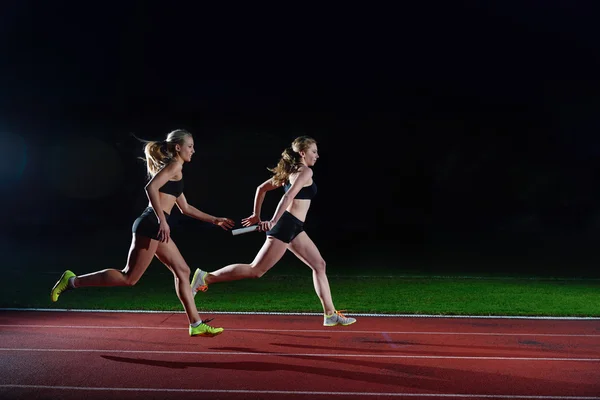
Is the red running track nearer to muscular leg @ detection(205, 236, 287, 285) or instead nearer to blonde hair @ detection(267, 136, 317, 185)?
muscular leg @ detection(205, 236, 287, 285)

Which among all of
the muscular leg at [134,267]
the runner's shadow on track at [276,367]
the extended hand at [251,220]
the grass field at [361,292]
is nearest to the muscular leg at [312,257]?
the extended hand at [251,220]

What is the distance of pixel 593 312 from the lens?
8.75m

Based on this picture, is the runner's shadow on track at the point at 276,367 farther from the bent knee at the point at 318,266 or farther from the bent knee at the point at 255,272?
the bent knee at the point at 318,266

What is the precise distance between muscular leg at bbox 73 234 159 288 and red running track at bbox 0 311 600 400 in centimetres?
70

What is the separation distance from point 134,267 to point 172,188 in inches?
32.2

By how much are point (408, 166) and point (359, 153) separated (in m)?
2.42

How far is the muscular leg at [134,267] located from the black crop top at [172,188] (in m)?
0.48

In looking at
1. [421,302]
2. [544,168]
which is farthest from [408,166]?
[421,302]

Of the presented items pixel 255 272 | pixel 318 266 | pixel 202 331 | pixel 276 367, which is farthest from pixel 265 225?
A: pixel 276 367

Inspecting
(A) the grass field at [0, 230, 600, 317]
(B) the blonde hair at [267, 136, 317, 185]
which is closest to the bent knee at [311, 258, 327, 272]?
(B) the blonde hair at [267, 136, 317, 185]

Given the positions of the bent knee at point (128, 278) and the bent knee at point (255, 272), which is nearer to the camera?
the bent knee at point (128, 278)

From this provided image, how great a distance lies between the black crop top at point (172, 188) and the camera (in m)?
5.59

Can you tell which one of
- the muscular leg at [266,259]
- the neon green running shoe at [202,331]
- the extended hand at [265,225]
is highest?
the extended hand at [265,225]

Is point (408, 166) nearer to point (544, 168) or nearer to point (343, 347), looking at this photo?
point (544, 168)
